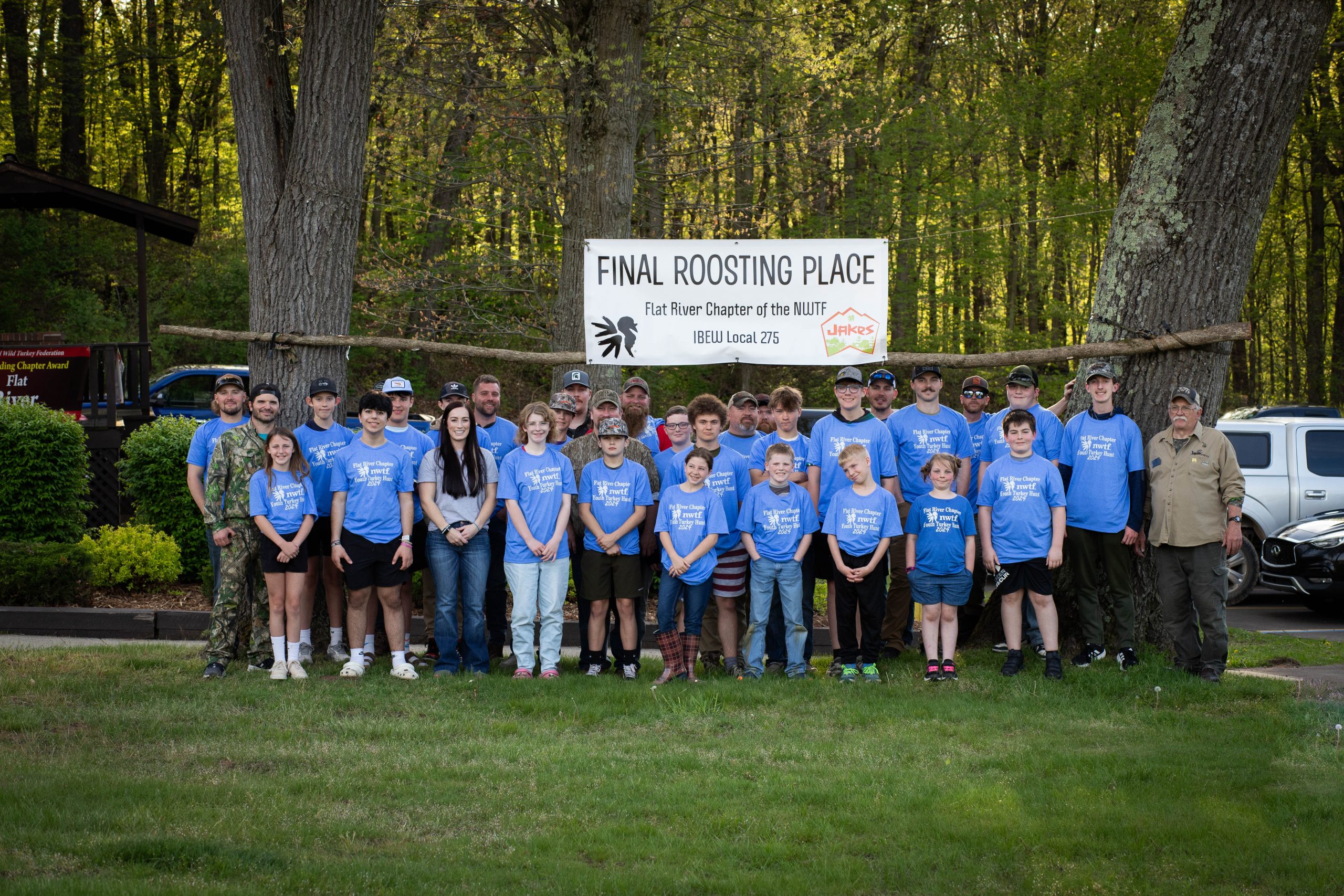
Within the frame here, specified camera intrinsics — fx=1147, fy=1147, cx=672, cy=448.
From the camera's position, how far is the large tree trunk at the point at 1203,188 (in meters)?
8.31

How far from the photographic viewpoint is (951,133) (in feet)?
67.9

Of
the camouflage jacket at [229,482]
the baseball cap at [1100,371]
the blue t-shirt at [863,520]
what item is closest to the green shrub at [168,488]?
the camouflage jacket at [229,482]

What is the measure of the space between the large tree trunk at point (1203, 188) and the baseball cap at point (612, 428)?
361 cm

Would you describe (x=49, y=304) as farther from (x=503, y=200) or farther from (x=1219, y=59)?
(x=1219, y=59)

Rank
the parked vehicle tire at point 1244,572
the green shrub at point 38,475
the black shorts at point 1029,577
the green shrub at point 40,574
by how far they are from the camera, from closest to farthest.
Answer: the black shorts at point 1029,577
the green shrub at point 40,574
the green shrub at point 38,475
the parked vehicle tire at point 1244,572

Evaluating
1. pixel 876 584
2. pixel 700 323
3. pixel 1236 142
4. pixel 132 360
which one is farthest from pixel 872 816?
pixel 132 360

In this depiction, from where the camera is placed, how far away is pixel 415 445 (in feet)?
27.6

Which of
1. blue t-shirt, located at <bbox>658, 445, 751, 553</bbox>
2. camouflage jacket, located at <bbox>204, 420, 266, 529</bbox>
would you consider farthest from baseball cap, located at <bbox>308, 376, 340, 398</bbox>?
blue t-shirt, located at <bbox>658, 445, 751, 553</bbox>

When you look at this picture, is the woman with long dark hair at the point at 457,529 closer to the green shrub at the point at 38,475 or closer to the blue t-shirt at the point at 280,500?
the blue t-shirt at the point at 280,500

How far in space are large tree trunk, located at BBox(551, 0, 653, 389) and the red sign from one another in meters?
7.64

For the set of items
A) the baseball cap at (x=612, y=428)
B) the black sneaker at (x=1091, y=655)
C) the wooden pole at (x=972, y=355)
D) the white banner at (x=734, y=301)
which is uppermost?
the white banner at (x=734, y=301)

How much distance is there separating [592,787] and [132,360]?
14340 mm

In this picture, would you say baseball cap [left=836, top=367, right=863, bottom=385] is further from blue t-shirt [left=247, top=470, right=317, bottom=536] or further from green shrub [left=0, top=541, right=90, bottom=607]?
green shrub [left=0, top=541, right=90, bottom=607]

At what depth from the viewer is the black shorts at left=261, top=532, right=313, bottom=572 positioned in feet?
26.2
